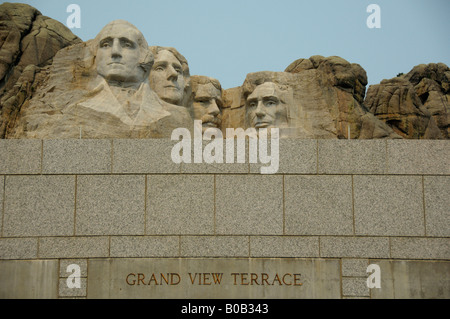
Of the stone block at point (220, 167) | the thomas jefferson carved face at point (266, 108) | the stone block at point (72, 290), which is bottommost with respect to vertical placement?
the stone block at point (72, 290)

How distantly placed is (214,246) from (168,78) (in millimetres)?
3804

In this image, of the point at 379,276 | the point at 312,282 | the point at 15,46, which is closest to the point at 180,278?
the point at 312,282

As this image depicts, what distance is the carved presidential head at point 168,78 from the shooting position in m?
13.1

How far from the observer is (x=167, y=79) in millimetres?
13102

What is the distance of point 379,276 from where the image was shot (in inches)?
409

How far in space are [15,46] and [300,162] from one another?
6455 mm

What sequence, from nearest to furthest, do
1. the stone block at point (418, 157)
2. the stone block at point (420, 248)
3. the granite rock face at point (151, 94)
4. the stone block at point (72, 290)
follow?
the stone block at point (72, 290)
the stone block at point (420, 248)
the stone block at point (418, 157)
the granite rock face at point (151, 94)

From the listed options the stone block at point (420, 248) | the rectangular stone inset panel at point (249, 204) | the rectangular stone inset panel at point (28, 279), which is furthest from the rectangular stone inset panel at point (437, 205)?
the rectangular stone inset panel at point (28, 279)

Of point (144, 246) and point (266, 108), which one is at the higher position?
point (266, 108)

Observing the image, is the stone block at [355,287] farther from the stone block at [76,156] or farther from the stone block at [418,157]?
the stone block at [76,156]

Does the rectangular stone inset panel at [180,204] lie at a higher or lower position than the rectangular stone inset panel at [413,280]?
higher

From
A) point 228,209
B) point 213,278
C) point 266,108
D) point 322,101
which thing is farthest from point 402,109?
point 213,278

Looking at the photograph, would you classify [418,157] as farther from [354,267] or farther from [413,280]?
[354,267]

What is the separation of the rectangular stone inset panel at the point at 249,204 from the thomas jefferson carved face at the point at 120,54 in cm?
281
